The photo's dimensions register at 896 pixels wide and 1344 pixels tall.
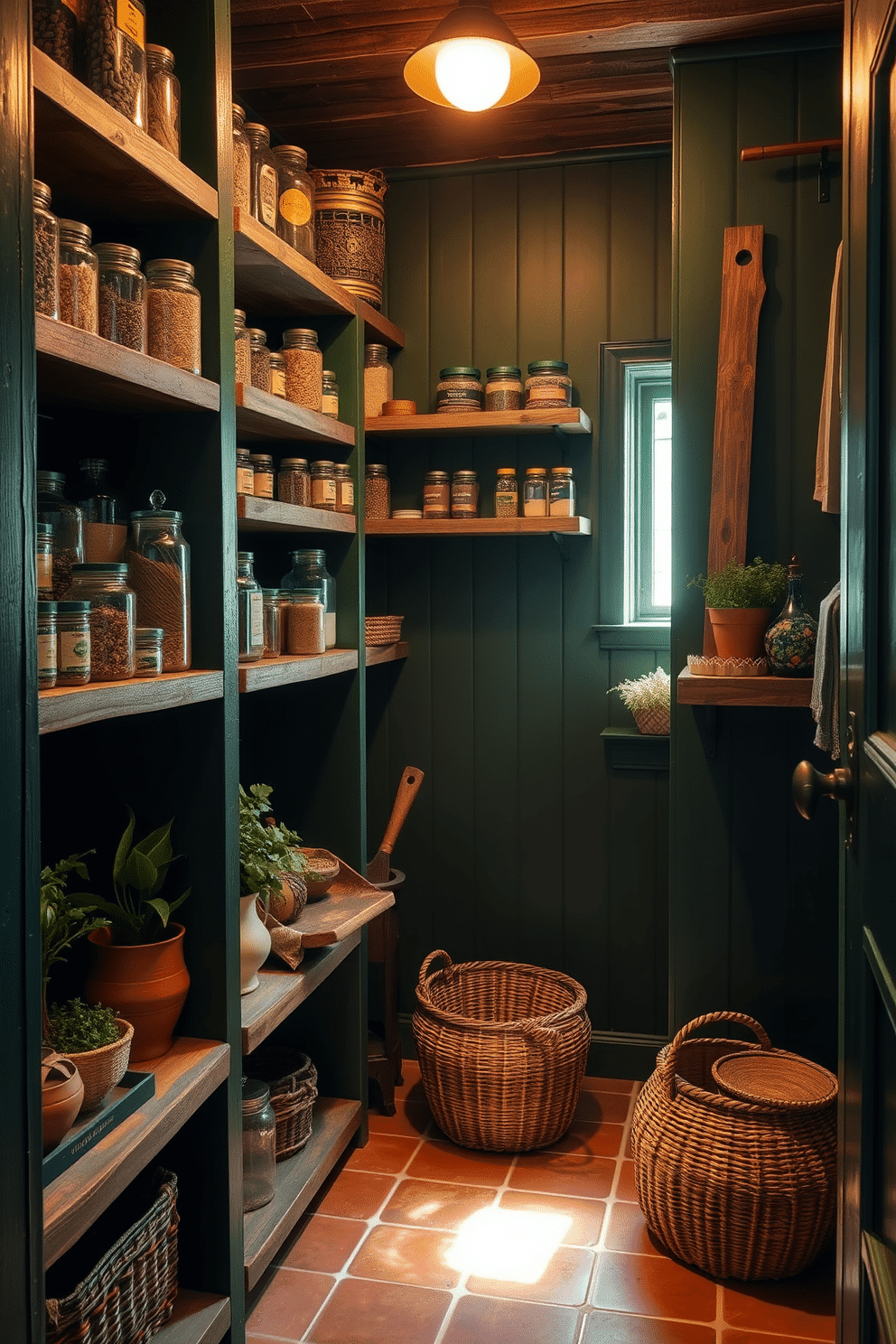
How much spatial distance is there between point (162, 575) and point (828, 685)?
1158 millimetres

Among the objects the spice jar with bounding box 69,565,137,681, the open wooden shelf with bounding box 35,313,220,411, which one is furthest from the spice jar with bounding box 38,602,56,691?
the open wooden shelf with bounding box 35,313,220,411

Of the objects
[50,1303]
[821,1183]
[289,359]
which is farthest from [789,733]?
[50,1303]

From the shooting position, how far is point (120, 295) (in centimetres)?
163

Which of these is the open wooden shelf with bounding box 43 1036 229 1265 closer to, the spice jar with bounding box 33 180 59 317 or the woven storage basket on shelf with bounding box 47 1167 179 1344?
the woven storage basket on shelf with bounding box 47 1167 179 1344

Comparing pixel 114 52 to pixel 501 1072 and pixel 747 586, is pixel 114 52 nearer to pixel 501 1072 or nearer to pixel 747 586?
pixel 747 586

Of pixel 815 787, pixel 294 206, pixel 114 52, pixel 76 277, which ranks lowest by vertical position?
pixel 815 787

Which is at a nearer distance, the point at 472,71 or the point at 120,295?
the point at 120,295

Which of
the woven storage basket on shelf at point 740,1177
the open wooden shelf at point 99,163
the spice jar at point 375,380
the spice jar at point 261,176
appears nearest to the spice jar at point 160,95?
the open wooden shelf at point 99,163

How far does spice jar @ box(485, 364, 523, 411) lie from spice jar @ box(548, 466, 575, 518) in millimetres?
208

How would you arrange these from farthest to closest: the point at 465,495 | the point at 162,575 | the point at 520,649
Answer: the point at 520,649 → the point at 465,495 → the point at 162,575

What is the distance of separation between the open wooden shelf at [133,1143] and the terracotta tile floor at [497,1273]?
66 centimetres

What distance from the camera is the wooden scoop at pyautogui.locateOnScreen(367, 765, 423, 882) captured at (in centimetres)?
300

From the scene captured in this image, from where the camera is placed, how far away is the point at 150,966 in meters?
1.76

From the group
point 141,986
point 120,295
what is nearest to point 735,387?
point 120,295
